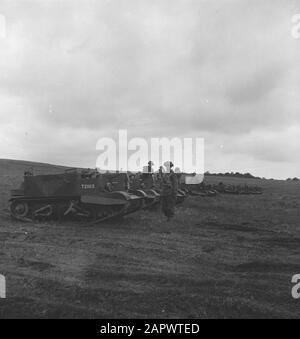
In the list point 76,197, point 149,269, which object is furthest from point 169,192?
point 149,269

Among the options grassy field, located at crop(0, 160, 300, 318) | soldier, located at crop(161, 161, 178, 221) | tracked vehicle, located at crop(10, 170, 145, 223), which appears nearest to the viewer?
grassy field, located at crop(0, 160, 300, 318)

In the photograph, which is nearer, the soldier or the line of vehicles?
the line of vehicles

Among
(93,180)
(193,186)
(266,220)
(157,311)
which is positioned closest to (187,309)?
(157,311)

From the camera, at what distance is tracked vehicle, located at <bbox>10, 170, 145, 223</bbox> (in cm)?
1420

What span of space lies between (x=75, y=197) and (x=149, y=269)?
687 cm

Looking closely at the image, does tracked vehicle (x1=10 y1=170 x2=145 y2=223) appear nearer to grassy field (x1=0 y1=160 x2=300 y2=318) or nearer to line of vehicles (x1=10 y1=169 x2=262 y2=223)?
line of vehicles (x1=10 y1=169 x2=262 y2=223)

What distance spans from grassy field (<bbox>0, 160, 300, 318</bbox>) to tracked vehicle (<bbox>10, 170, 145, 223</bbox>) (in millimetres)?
575

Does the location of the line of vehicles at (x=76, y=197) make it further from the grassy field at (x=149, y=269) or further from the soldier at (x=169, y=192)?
the soldier at (x=169, y=192)

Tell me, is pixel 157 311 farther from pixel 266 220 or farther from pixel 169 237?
pixel 266 220

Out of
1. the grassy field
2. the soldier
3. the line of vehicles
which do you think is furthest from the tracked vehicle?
the soldier

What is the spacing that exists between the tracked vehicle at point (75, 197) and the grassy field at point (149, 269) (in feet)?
1.89

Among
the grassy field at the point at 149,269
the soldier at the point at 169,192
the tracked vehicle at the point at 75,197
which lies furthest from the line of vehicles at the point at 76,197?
the soldier at the point at 169,192

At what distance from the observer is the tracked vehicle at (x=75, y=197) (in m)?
14.2

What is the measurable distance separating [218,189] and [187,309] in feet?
81.6
